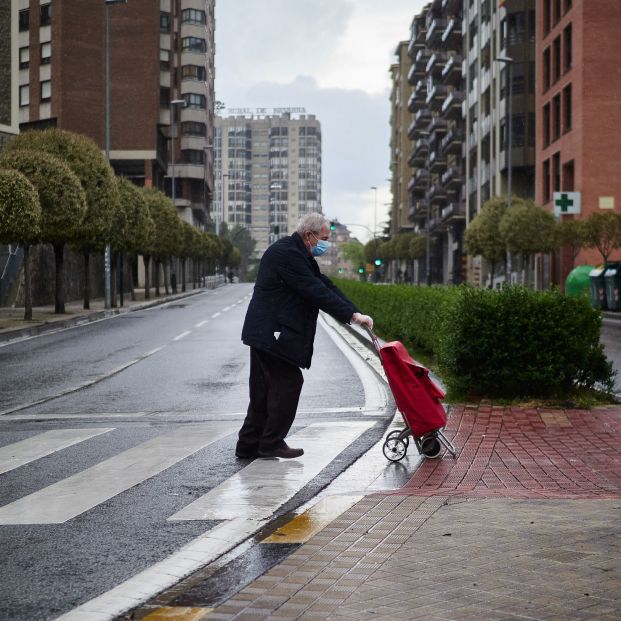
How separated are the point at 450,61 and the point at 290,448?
77908mm

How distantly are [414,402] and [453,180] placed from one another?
246ft

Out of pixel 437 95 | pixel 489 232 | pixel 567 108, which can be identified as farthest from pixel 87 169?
pixel 437 95

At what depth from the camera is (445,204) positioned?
3674 inches

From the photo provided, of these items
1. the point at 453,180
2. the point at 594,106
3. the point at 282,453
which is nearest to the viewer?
the point at 282,453

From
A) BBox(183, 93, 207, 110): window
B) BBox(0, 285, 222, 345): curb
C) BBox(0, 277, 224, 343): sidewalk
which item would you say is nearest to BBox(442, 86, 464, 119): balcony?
BBox(183, 93, 207, 110): window

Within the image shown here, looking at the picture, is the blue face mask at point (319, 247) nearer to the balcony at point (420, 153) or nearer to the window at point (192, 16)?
the balcony at point (420, 153)

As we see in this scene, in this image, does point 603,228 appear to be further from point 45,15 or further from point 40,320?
point 45,15

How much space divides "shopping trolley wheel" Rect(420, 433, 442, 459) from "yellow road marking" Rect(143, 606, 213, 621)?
3.69 metres

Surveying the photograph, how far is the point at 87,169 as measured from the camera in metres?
35.2

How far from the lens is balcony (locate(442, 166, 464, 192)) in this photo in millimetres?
80312

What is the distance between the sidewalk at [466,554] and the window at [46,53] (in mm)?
70988

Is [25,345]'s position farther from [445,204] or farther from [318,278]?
[445,204]

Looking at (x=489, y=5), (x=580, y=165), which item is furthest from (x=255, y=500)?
(x=489, y=5)

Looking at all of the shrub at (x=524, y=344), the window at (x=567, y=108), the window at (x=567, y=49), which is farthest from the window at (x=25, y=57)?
the shrub at (x=524, y=344)
